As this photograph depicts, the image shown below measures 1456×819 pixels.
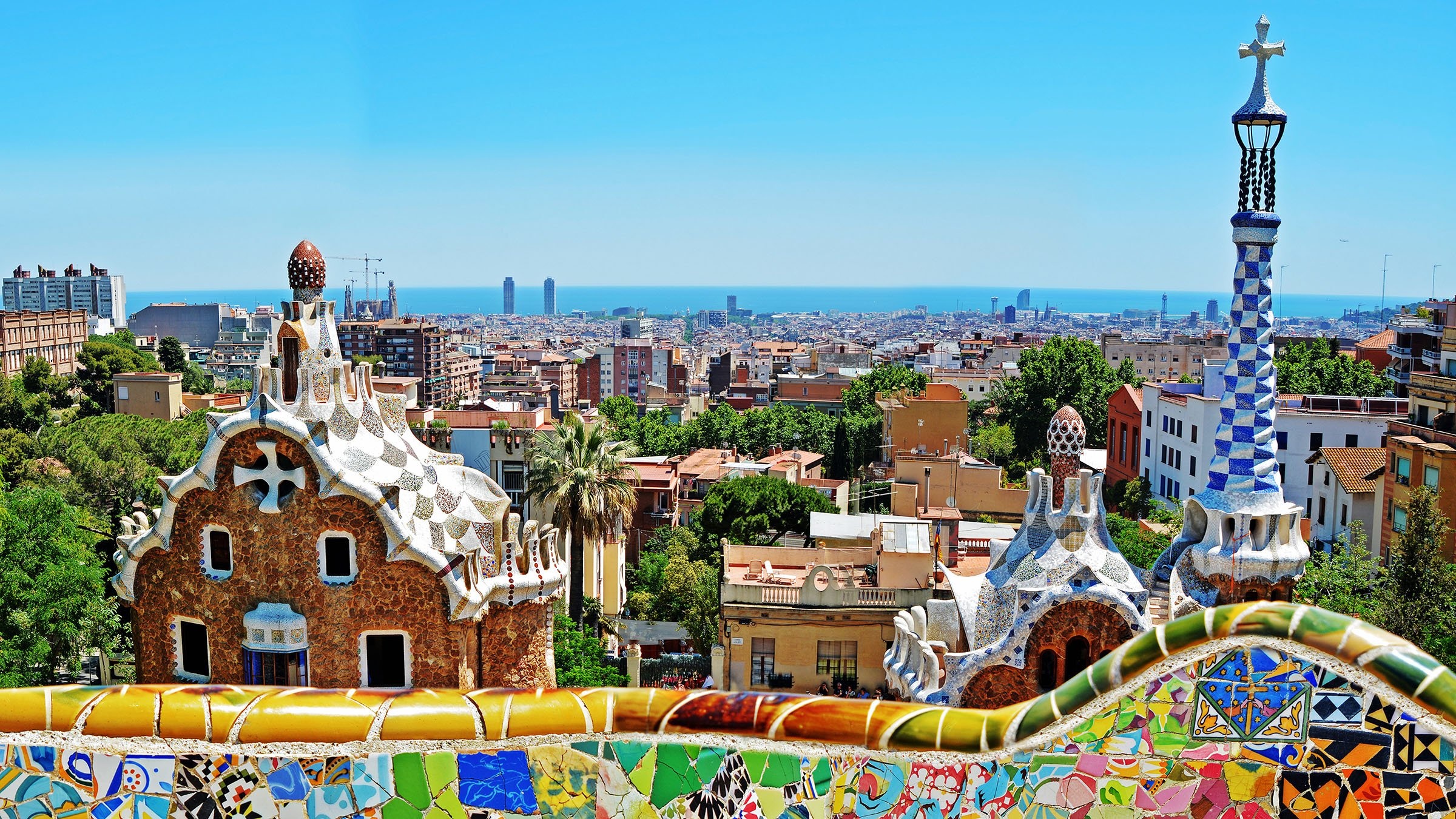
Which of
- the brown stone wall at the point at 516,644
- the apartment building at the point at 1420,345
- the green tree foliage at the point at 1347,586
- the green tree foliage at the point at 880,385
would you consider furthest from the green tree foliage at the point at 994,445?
the brown stone wall at the point at 516,644

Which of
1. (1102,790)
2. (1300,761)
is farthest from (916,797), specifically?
(1300,761)

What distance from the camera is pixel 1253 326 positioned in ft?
56.5

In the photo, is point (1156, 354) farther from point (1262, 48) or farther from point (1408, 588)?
point (1262, 48)

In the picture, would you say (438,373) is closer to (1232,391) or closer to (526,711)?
(1232,391)

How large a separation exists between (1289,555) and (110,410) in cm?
7623

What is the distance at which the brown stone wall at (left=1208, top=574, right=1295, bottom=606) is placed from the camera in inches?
650

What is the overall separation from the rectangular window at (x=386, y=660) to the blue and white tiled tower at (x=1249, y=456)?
10.1 meters

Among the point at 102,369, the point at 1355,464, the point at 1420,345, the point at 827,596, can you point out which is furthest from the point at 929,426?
the point at 102,369

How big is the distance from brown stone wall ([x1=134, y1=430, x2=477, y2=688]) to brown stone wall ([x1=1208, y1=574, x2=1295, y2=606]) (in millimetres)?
10067

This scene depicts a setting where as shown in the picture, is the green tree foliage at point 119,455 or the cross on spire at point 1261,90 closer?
the cross on spire at point 1261,90

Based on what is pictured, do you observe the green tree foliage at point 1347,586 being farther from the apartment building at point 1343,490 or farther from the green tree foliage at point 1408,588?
the apartment building at point 1343,490

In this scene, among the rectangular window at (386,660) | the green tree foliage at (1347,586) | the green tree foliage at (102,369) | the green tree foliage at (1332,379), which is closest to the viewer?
the rectangular window at (386,660)

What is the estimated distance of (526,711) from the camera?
470 cm

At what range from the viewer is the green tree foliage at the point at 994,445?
69.2 meters
